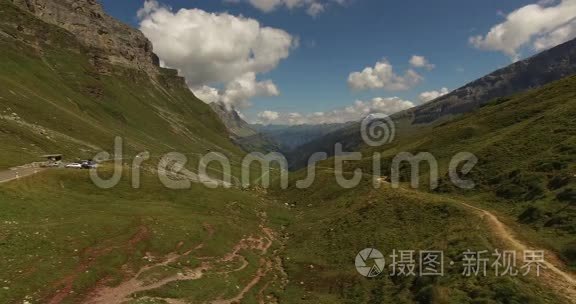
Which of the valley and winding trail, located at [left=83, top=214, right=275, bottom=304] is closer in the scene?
winding trail, located at [left=83, top=214, right=275, bottom=304]

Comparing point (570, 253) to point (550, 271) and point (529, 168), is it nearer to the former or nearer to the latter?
point (550, 271)

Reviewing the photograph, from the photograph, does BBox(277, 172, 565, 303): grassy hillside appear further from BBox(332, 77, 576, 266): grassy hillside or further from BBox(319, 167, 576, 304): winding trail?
BBox(332, 77, 576, 266): grassy hillside

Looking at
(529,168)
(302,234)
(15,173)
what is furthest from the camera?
(302,234)

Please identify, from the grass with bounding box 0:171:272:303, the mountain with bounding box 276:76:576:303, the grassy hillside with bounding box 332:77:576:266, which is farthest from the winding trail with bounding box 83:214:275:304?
the grassy hillside with bounding box 332:77:576:266

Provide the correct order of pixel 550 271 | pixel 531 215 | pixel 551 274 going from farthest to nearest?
pixel 531 215
pixel 550 271
pixel 551 274

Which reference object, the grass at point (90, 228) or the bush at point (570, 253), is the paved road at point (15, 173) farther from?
the bush at point (570, 253)

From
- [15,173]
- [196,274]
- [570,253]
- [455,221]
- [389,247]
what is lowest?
[196,274]

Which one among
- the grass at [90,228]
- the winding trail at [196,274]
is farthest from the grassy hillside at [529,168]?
the grass at [90,228]

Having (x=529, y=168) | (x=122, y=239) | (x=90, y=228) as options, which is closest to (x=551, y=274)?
(x=529, y=168)
